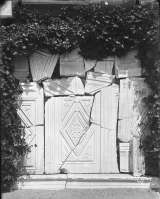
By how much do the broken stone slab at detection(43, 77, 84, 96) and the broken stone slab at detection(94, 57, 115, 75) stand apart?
0.36 metres

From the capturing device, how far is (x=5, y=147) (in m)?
7.32

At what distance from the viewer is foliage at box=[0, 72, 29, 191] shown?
727 centimetres

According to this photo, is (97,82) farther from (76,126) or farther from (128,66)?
(76,126)

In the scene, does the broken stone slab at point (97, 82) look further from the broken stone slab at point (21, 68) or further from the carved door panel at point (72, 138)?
the broken stone slab at point (21, 68)

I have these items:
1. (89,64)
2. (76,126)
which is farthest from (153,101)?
(76,126)

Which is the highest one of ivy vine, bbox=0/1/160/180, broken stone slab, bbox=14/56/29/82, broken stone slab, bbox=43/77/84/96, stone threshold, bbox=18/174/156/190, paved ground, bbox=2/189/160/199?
ivy vine, bbox=0/1/160/180

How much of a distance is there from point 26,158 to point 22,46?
1.76 meters

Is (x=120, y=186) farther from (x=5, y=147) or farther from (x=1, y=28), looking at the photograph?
(x=1, y=28)

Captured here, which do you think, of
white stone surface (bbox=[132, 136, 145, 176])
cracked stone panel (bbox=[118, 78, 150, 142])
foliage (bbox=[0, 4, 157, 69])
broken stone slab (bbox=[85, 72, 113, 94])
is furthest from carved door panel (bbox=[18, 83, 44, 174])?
white stone surface (bbox=[132, 136, 145, 176])

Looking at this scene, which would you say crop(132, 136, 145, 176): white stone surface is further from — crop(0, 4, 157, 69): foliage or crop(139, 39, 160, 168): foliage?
crop(0, 4, 157, 69): foliage

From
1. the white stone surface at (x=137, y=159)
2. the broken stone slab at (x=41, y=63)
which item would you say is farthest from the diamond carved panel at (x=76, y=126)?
the white stone surface at (x=137, y=159)

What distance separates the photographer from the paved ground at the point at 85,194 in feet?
23.5

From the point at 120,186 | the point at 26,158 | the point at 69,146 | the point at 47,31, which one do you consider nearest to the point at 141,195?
the point at 120,186

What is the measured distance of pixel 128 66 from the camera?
7.84 metres
